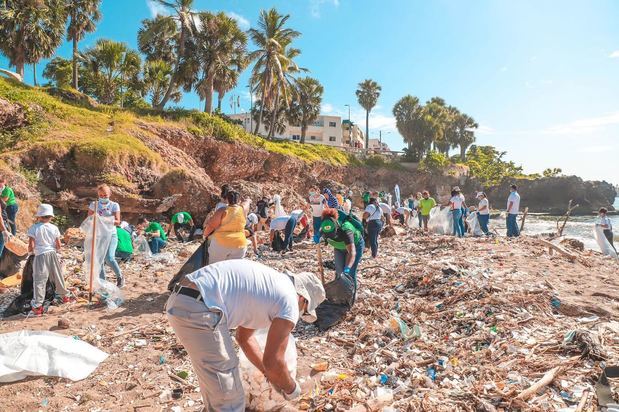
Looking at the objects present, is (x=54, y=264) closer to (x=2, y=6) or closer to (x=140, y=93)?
(x=2, y=6)

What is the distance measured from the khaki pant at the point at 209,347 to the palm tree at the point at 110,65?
1090 inches

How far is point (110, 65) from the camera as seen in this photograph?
2459 cm

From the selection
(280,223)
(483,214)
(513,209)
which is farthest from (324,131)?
(280,223)

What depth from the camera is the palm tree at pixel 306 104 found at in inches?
1576

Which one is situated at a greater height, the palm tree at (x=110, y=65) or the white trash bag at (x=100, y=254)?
the palm tree at (x=110, y=65)

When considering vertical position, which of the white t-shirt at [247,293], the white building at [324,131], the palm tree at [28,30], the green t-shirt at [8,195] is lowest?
the white t-shirt at [247,293]

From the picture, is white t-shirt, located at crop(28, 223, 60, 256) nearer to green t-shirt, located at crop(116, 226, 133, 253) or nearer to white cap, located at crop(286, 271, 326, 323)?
green t-shirt, located at crop(116, 226, 133, 253)

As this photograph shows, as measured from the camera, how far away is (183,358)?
3.91 m

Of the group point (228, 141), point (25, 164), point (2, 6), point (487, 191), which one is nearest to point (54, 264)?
point (25, 164)

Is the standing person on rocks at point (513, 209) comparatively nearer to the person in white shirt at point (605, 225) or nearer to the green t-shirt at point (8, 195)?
the person in white shirt at point (605, 225)

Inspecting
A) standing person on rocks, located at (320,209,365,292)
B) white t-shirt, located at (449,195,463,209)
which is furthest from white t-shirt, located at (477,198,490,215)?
standing person on rocks, located at (320,209,365,292)

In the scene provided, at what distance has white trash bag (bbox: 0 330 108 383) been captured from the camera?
3387mm

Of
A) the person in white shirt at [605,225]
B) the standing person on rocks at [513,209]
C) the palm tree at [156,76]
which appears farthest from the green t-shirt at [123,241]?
the palm tree at [156,76]

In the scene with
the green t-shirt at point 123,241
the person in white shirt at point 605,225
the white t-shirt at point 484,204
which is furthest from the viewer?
the white t-shirt at point 484,204
